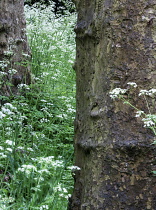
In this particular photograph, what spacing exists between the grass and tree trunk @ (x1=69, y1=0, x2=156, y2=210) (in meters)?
0.24

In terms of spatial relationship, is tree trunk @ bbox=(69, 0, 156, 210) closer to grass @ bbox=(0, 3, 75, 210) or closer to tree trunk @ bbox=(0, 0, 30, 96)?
grass @ bbox=(0, 3, 75, 210)

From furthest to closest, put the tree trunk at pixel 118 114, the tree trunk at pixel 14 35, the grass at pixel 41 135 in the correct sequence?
the tree trunk at pixel 14 35 → the grass at pixel 41 135 → the tree trunk at pixel 118 114

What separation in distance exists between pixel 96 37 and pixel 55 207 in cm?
113

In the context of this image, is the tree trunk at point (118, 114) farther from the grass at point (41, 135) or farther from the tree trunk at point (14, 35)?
the tree trunk at point (14, 35)

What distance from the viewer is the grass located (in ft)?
7.22

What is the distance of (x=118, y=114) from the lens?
1.69 meters

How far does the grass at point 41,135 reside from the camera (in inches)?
86.6

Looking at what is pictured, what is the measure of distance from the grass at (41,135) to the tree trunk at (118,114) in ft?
0.79

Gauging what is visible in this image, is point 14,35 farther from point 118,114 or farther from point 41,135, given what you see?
point 118,114

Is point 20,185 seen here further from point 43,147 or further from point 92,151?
point 43,147

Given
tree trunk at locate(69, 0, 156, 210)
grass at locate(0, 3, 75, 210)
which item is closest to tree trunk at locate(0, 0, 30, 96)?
grass at locate(0, 3, 75, 210)

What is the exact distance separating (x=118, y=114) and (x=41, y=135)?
153 centimetres

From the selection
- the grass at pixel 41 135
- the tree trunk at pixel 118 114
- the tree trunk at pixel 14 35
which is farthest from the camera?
the tree trunk at pixel 14 35

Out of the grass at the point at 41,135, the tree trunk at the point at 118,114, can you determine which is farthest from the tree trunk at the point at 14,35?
the tree trunk at the point at 118,114
